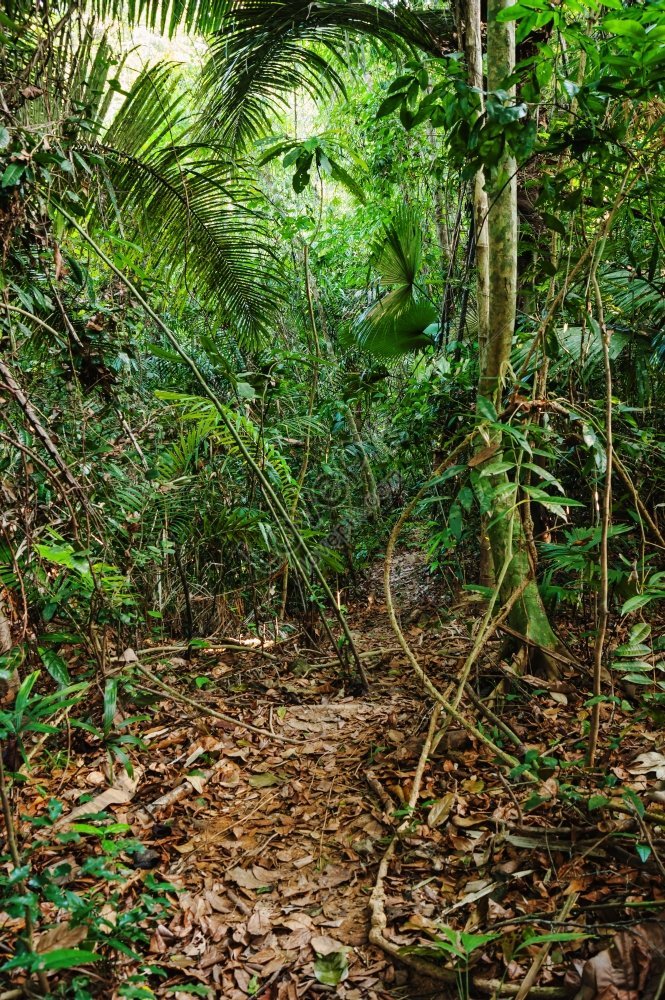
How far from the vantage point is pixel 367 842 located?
219cm

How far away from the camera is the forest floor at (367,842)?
5.23 ft

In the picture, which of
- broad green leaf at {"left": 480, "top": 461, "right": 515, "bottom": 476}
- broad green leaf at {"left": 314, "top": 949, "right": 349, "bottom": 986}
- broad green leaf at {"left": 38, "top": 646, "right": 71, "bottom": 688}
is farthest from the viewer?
broad green leaf at {"left": 38, "top": 646, "right": 71, "bottom": 688}

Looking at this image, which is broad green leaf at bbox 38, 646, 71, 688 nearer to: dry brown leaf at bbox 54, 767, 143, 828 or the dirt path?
dry brown leaf at bbox 54, 767, 143, 828

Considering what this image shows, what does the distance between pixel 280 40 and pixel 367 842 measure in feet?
13.8

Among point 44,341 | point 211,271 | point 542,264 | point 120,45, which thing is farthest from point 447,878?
point 120,45

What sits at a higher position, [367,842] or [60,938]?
[60,938]

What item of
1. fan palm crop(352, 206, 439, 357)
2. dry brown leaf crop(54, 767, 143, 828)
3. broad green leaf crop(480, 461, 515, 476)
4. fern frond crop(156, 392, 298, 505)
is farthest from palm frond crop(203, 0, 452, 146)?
dry brown leaf crop(54, 767, 143, 828)

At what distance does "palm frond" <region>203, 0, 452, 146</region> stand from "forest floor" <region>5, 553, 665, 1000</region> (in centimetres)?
335

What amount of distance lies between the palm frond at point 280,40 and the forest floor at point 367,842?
3.35 metres

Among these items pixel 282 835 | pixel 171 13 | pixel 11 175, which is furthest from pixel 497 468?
pixel 171 13

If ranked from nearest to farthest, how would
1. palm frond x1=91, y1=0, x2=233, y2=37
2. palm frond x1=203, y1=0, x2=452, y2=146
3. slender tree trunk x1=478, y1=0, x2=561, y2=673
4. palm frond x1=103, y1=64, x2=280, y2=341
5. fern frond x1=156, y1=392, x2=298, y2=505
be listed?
slender tree trunk x1=478, y1=0, x2=561, y2=673, fern frond x1=156, y1=392, x2=298, y2=505, palm frond x1=91, y1=0, x2=233, y2=37, palm frond x1=103, y1=64, x2=280, y2=341, palm frond x1=203, y1=0, x2=452, y2=146

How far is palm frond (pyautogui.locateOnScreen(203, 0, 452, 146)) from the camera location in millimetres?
3590

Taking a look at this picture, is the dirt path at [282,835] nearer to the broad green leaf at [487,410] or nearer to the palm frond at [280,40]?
the broad green leaf at [487,410]

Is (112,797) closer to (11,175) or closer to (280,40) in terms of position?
(11,175)
